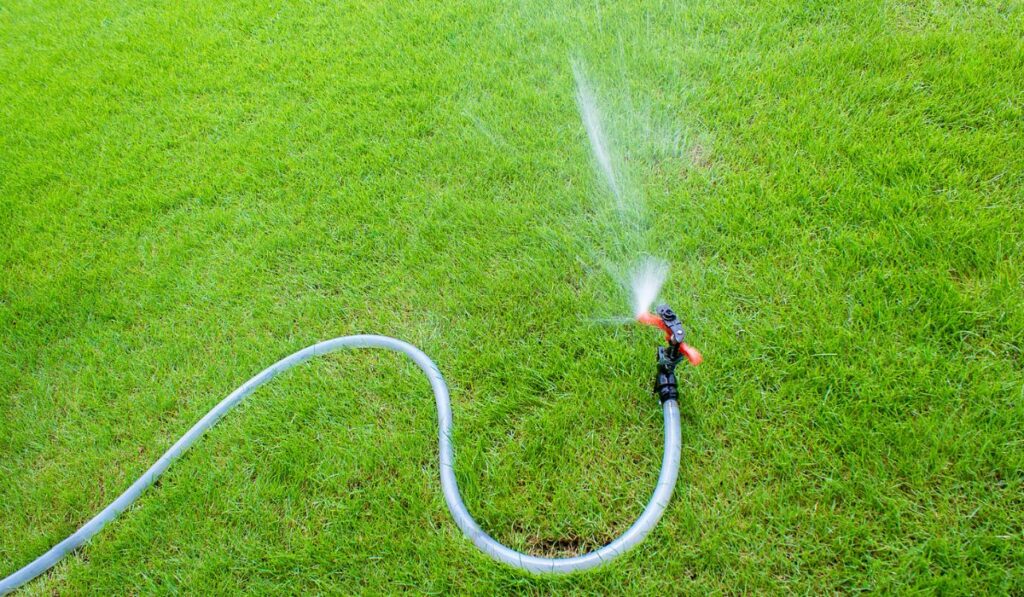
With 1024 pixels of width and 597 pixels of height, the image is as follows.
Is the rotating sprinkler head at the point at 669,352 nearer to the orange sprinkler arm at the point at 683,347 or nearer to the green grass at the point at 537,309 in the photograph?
the orange sprinkler arm at the point at 683,347

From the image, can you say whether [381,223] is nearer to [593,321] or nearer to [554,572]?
[593,321]

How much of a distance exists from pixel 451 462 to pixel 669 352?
90cm

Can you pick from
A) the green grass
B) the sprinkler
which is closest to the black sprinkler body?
the sprinkler

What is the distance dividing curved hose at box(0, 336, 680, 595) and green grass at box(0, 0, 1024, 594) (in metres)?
0.05

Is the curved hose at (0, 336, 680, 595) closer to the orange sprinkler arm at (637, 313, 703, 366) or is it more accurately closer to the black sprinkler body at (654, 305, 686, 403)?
the black sprinkler body at (654, 305, 686, 403)

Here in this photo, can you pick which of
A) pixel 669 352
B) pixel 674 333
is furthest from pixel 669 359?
pixel 674 333

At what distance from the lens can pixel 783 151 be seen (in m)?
2.78

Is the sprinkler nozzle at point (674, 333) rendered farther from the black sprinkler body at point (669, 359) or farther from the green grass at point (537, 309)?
the green grass at point (537, 309)

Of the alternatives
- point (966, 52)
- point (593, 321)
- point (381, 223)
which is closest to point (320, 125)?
point (381, 223)

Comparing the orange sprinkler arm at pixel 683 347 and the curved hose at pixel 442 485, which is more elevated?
the orange sprinkler arm at pixel 683 347

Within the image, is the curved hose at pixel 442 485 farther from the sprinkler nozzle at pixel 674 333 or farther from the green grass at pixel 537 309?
the sprinkler nozzle at pixel 674 333

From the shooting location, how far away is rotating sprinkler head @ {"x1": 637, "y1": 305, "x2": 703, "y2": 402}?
187 cm

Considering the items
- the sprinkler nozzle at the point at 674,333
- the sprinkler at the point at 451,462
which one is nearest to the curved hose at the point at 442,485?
the sprinkler at the point at 451,462

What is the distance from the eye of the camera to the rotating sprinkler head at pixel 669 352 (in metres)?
1.87
